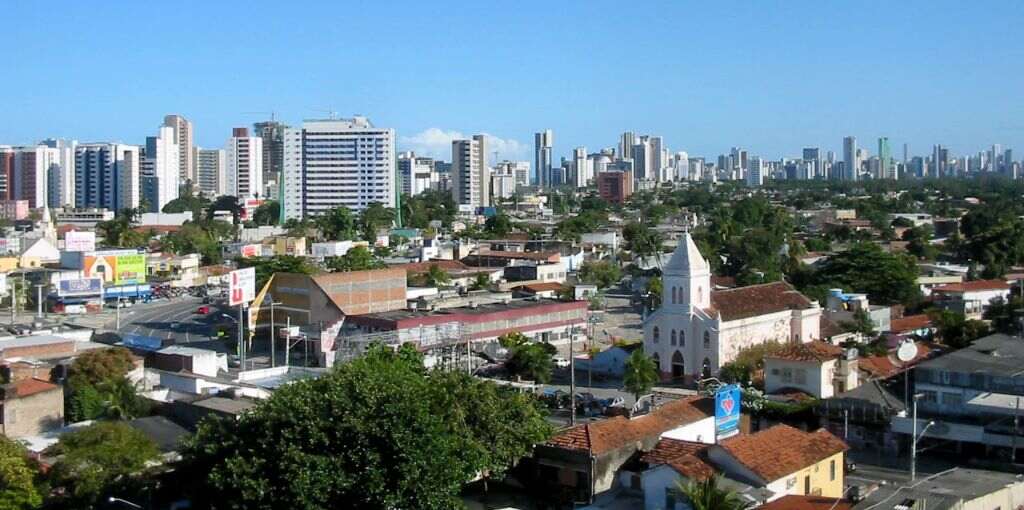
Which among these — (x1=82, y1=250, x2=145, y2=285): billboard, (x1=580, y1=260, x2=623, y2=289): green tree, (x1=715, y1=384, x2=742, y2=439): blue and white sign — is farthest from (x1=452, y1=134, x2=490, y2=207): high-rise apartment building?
(x1=715, y1=384, x2=742, y2=439): blue and white sign

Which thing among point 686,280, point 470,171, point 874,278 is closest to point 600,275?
point 874,278

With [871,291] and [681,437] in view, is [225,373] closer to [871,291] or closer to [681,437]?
[681,437]

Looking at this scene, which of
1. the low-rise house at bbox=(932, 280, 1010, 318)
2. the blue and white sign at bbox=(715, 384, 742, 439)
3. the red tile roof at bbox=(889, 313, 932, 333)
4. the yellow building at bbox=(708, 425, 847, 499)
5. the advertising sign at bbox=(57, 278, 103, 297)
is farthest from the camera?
the advertising sign at bbox=(57, 278, 103, 297)

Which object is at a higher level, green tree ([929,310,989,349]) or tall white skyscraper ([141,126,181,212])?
tall white skyscraper ([141,126,181,212])

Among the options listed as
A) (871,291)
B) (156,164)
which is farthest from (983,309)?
(156,164)

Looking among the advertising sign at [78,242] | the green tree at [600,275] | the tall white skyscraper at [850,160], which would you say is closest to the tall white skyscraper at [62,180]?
the advertising sign at [78,242]

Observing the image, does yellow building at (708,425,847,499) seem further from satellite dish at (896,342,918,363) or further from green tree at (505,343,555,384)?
green tree at (505,343,555,384)

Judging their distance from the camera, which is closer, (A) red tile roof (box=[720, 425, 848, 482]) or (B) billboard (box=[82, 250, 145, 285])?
(A) red tile roof (box=[720, 425, 848, 482])
